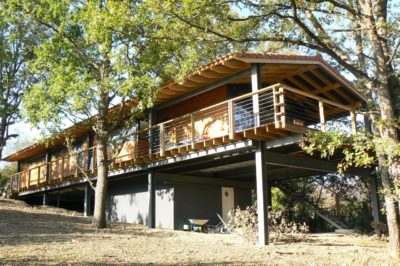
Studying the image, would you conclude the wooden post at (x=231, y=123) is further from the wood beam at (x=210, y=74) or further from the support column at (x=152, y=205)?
the support column at (x=152, y=205)

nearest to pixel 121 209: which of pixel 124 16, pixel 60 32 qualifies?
pixel 60 32

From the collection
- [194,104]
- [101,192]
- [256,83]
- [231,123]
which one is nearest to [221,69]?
[256,83]

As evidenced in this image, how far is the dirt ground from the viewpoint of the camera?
8453 mm

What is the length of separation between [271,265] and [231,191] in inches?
416

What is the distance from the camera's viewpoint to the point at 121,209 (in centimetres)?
1938

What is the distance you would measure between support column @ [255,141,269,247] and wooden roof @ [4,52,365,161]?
2562 mm

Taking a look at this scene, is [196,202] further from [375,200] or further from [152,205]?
[375,200]

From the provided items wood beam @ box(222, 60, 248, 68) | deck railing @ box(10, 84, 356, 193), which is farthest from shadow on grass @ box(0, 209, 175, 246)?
wood beam @ box(222, 60, 248, 68)

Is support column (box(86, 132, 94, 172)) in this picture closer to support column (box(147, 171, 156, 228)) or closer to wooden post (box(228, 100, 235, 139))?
support column (box(147, 171, 156, 228))

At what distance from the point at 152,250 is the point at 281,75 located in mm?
8556

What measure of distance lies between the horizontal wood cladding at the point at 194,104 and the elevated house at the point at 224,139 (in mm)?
37

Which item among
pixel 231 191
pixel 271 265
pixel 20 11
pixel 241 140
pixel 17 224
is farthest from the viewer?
pixel 231 191

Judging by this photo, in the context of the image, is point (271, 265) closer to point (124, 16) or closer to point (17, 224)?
point (124, 16)

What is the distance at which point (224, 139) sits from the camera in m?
12.7
